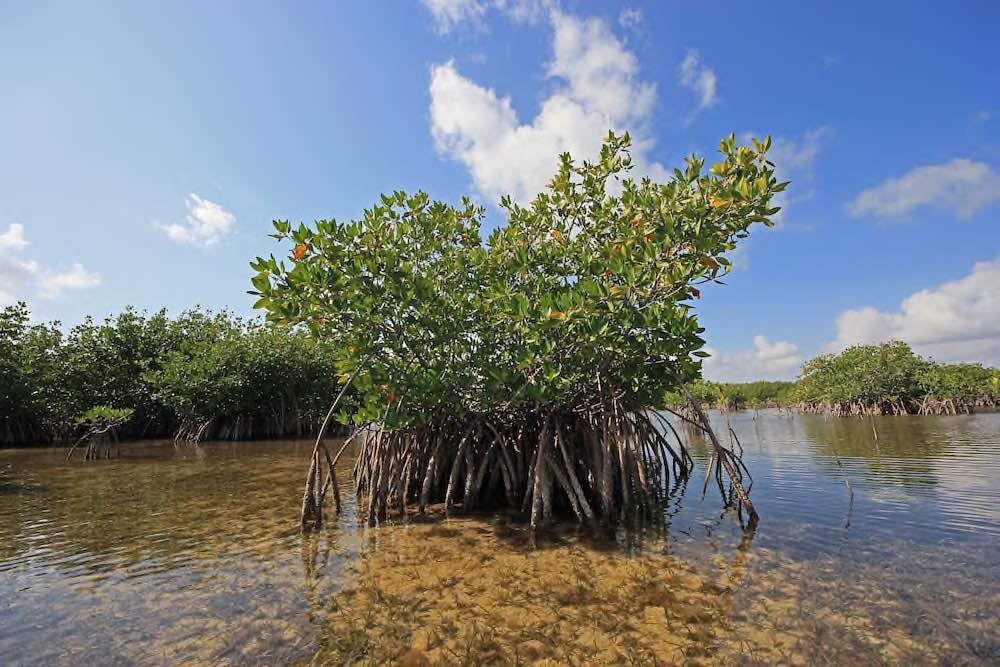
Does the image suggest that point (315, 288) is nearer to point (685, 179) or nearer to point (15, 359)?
point (685, 179)

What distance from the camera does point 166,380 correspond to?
68.6 feet

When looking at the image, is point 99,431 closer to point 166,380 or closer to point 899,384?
point 166,380

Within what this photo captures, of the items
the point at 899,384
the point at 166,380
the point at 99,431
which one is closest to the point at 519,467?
the point at 99,431

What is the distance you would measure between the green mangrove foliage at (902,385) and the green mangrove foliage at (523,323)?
1496 inches

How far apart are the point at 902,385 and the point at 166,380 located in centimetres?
4696

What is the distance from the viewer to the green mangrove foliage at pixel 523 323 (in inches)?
228

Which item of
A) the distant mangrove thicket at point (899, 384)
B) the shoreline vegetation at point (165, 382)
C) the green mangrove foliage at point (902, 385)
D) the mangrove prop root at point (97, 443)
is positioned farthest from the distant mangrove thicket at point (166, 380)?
the green mangrove foliage at point (902, 385)

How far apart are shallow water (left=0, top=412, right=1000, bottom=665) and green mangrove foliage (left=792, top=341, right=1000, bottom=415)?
34.8 meters

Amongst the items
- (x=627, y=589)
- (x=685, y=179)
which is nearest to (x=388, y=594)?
(x=627, y=589)

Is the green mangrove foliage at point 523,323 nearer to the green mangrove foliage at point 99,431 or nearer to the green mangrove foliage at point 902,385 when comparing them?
the green mangrove foliage at point 99,431

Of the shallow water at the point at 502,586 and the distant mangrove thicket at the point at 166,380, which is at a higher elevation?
the distant mangrove thicket at the point at 166,380

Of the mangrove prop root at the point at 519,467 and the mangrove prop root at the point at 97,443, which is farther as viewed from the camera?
the mangrove prop root at the point at 97,443

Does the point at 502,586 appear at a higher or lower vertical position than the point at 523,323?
lower

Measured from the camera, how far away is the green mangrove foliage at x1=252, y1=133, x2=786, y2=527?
19.0 feet
